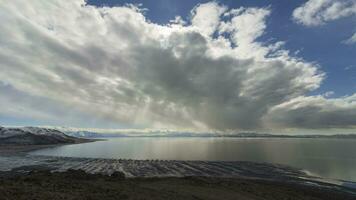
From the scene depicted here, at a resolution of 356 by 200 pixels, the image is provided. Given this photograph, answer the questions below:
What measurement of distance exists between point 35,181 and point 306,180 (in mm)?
54860

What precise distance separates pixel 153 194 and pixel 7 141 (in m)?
220

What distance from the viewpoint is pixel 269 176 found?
58125 millimetres

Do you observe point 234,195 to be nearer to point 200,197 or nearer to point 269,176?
point 200,197

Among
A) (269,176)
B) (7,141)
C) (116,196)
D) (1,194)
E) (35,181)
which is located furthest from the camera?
(7,141)

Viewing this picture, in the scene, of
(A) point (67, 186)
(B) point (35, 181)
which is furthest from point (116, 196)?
(B) point (35, 181)

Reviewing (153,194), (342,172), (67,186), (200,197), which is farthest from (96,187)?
(342,172)

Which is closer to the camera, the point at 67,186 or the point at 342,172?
the point at 67,186

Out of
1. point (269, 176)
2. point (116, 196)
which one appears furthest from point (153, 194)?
point (269, 176)

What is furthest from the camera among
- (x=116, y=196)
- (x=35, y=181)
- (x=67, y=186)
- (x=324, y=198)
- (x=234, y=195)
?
(x=324, y=198)

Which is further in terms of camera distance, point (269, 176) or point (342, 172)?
point (342, 172)

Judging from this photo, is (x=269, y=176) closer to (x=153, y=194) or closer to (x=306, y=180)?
(x=306, y=180)

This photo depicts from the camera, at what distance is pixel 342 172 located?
66.2 m

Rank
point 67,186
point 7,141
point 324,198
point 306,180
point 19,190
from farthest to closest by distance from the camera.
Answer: point 7,141
point 306,180
point 324,198
point 67,186
point 19,190

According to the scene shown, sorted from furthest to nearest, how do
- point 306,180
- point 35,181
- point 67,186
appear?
point 306,180, point 35,181, point 67,186
